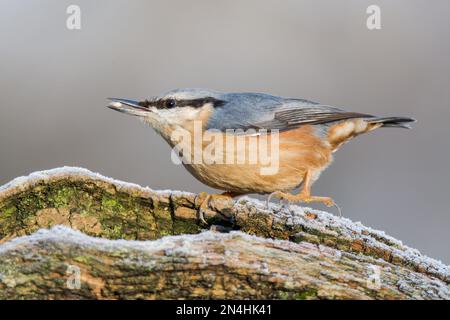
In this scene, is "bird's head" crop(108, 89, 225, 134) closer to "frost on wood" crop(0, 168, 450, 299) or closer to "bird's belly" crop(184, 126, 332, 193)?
"bird's belly" crop(184, 126, 332, 193)

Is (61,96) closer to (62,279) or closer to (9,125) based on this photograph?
(9,125)

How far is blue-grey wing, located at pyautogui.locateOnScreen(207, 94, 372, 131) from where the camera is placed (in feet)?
12.9

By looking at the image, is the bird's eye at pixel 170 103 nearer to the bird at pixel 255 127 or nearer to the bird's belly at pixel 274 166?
the bird at pixel 255 127

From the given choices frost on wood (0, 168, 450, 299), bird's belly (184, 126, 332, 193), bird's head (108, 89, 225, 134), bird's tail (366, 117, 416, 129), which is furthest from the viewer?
bird's tail (366, 117, 416, 129)

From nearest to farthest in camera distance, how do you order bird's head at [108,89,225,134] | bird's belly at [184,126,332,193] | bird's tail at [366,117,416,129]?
1. bird's belly at [184,126,332,193]
2. bird's head at [108,89,225,134]
3. bird's tail at [366,117,416,129]

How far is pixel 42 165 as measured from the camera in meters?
5.66

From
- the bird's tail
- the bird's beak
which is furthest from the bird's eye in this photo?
the bird's tail

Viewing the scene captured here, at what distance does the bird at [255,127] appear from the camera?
378 cm

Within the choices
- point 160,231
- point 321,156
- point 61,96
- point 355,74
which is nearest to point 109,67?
point 61,96

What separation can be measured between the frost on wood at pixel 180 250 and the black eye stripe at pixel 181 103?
768mm

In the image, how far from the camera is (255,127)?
12.9 feet

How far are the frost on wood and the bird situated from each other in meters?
0.56
